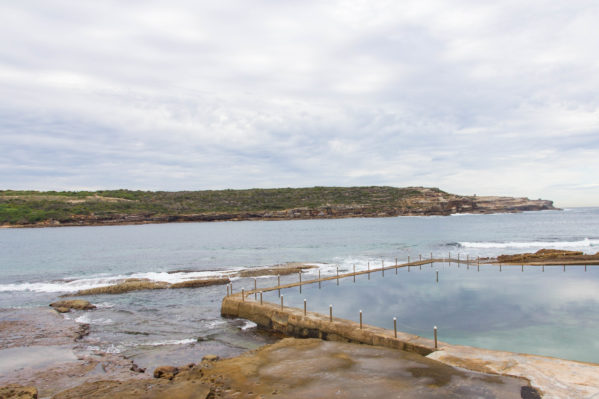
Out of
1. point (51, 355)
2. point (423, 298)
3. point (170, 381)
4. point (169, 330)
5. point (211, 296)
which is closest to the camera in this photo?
point (170, 381)

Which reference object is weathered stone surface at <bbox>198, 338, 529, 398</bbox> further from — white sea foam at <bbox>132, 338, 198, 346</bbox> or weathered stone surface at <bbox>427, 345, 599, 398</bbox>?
white sea foam at <bbox>132, 338, 198, 346</bbox>

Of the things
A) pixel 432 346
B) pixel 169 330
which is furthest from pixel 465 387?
pixel 169 330

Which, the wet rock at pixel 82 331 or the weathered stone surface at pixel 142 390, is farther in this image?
the wet rock at pixel 82 331

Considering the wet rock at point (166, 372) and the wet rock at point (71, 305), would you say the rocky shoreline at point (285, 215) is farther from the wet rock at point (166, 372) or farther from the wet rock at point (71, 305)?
the wet rock at point (166, 372)

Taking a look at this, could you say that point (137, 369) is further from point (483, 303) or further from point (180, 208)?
point (180, 208)

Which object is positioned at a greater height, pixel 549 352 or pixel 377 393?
pixel 377 393

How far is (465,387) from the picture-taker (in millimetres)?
10945

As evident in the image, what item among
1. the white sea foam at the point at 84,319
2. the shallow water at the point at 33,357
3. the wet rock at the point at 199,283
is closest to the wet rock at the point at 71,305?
the white sea foam at the point at 84,319

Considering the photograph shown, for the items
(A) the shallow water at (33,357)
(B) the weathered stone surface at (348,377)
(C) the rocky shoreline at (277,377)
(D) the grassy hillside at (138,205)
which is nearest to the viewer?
(B) the weathered stone surface at (348,377)

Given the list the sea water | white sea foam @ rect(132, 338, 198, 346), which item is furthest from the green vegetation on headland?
white sea foam @ rect(132, 338, 198, 346)

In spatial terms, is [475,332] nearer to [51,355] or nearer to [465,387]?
[465,387]

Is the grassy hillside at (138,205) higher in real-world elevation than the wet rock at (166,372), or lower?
higher

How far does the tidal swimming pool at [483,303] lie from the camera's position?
20.8 metres

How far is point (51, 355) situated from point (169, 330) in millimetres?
6457
